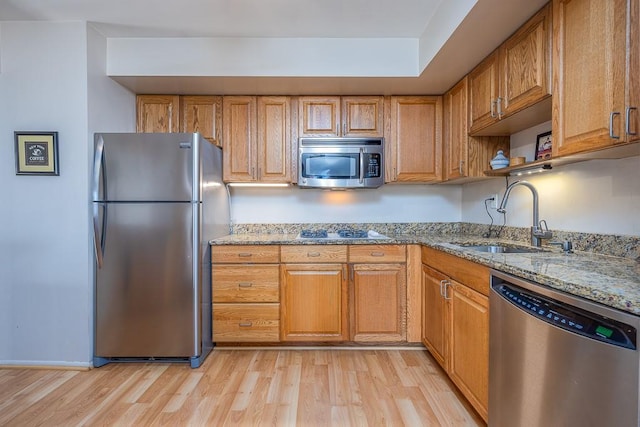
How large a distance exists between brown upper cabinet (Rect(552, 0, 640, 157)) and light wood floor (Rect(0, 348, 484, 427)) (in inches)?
59.2

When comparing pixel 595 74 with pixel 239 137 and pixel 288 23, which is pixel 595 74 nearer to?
pixel 288 23

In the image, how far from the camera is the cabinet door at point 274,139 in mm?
2721

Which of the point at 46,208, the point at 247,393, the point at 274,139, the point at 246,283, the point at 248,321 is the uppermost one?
the point at 274,139

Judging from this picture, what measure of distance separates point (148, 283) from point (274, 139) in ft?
4.89

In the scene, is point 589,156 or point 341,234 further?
point 341,234

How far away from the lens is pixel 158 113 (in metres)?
2.71

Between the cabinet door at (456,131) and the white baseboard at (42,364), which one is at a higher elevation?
the cabinet door at (456,131)

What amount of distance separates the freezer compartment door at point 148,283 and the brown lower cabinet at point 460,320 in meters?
1.67

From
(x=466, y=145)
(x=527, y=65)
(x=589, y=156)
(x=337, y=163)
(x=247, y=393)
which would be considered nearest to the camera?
(x=589, y=156)

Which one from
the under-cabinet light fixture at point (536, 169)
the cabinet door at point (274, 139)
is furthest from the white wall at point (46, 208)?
the under-cabinet light fixture at point (536, 169)

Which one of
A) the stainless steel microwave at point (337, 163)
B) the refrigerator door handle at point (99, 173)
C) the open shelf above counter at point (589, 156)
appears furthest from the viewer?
the stainless steel microwave at point (337, 163)

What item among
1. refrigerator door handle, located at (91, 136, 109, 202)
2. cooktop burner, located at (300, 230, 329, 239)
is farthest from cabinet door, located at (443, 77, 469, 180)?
refrigerator door handle, located at (91, 136, 109, 202)

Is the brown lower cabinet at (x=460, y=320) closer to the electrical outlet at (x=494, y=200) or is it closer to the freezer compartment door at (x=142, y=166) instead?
the electrical outlet at (x=494, y=200)

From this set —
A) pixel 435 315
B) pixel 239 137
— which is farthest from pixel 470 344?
pixel 239 137
